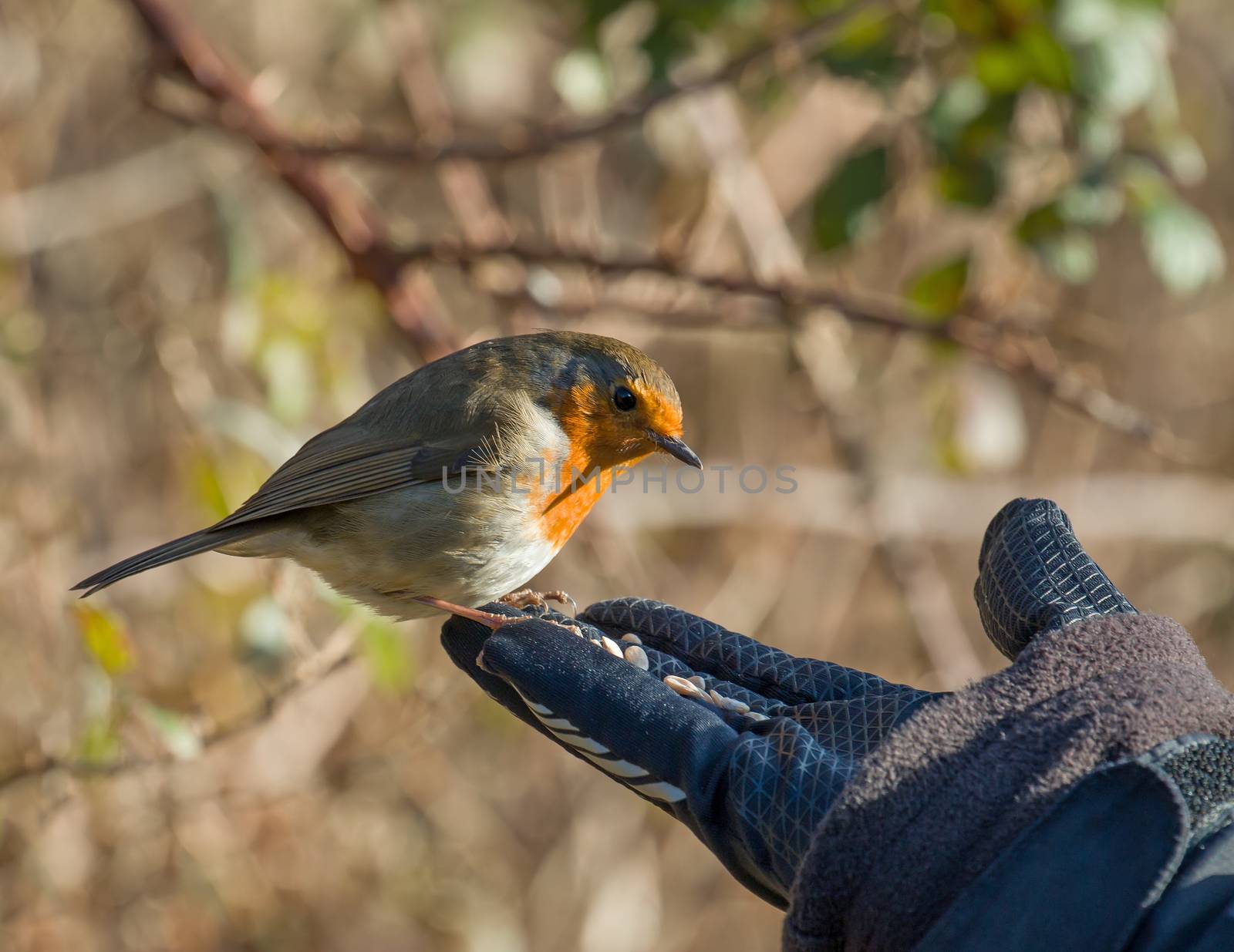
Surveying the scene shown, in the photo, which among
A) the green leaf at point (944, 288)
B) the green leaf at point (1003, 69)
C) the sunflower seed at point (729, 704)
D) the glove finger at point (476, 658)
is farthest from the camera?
the green leaf at point (944, 288)

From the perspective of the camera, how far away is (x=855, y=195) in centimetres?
373

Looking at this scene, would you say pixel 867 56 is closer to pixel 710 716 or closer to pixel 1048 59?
pixel 1048 59

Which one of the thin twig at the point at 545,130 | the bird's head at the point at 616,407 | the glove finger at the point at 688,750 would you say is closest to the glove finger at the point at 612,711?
the glove finger at the point at 688,750

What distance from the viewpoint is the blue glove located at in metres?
2.18

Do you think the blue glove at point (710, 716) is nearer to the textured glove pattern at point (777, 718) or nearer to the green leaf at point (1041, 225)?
the textured glove pattern at point (777, 718)

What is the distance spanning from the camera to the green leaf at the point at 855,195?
12.2 ft

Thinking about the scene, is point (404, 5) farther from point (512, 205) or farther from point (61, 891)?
point (61, 891)

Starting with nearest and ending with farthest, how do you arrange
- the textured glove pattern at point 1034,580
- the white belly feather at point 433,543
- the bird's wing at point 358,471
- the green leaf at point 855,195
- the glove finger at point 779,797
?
the glove finger at point 779,797
the textured glove pattern at point 1034,580
the white belly feather at point 433,543
the bird's wing at point 358,471
the green leaf at point 855,195

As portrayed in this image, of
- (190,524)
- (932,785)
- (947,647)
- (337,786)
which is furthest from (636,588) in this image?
(932,785)

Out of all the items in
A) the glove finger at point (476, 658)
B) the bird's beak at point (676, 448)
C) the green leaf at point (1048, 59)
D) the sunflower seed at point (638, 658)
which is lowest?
the sunflower seed at point (638, 658)

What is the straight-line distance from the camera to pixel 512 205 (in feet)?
24.3

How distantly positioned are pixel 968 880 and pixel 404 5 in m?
4.20

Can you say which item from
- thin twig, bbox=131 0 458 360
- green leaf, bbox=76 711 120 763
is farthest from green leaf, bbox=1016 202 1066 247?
green leaf, bbox=76 711 120 763

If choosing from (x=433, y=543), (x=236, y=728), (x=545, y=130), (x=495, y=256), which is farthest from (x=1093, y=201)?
(x=236, y=728)
